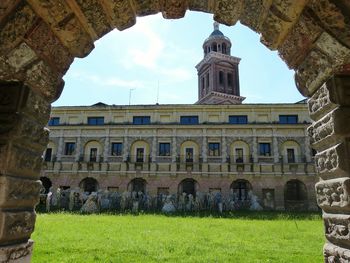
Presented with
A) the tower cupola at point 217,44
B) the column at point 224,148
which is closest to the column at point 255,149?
the column at point 224,148

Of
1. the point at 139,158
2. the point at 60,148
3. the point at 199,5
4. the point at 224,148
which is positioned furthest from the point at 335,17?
the point at 60,148

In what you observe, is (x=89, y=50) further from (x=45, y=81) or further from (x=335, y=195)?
(x=335, y=195)

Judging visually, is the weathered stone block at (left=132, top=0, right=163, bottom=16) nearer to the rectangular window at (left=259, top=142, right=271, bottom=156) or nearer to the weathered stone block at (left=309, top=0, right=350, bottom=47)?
the weathered stone block at (left=309, top=0, right=350, bottom=47)

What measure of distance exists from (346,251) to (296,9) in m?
2.01

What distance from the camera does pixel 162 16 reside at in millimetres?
3256

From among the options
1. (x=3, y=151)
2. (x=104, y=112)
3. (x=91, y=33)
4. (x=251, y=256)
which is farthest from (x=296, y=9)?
(x=104, y=112)

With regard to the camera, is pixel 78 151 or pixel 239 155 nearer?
pixel 239 155

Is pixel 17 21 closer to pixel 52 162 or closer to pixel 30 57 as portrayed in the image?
pixel 30 57

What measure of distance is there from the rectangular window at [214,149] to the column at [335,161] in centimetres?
2682

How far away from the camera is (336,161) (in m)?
2.38

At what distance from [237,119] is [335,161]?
2859 cm

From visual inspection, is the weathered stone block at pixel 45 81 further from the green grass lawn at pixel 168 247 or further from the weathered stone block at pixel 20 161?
the green grass lawn at pixel 168 247

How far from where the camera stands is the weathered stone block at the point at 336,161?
2314 mm

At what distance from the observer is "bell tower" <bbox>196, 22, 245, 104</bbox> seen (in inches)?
1614
